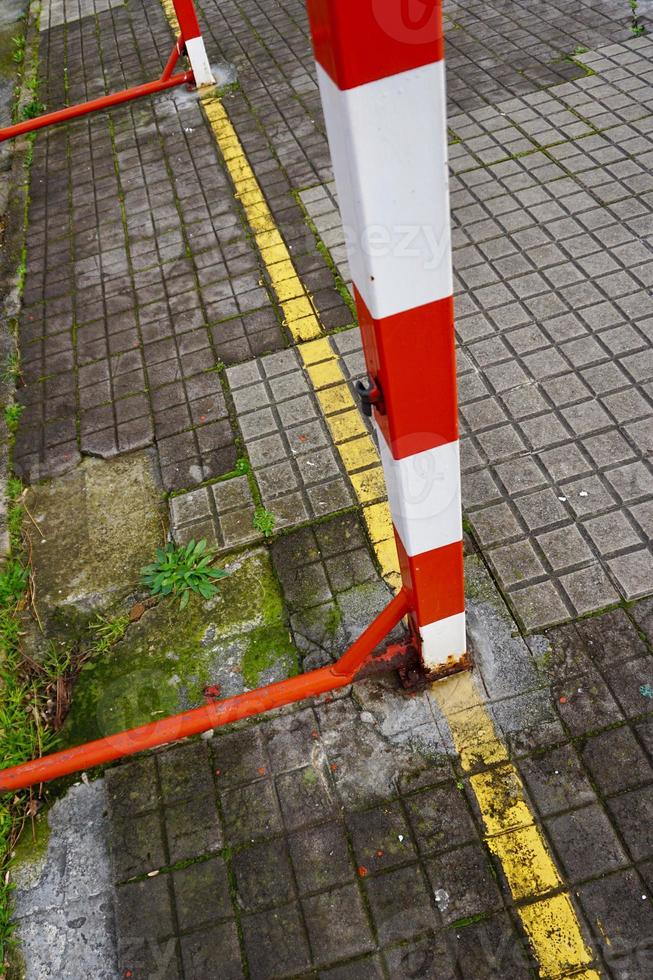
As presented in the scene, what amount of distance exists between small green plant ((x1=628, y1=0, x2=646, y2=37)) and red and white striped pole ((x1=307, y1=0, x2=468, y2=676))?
5.95m

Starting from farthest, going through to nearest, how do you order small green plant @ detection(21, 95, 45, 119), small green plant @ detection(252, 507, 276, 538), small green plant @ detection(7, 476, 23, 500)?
small green plant @ detection(21, 95, 45, 119)
small green plant @ detection(7, 476, 23, 500)
small green plant @ detection(252, 507, 276, 538)

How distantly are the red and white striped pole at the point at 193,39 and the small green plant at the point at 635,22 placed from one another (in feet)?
12.2

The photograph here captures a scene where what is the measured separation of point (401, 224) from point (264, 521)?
2160mm

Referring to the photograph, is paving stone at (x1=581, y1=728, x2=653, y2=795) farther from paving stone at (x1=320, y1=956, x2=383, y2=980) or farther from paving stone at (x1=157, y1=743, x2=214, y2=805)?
paving stone at (x1=157, y1=743, x2=214, y2=805)

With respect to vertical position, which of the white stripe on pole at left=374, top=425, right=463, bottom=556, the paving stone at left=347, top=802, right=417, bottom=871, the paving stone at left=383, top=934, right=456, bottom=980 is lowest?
the paving stone at left=383, top=934, right=456, bottom=980

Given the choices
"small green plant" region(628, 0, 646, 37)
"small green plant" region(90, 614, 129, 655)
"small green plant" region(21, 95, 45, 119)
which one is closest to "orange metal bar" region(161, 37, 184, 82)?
"small green plant" region(21, 95, 45, 119)

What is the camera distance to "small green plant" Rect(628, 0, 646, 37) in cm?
609

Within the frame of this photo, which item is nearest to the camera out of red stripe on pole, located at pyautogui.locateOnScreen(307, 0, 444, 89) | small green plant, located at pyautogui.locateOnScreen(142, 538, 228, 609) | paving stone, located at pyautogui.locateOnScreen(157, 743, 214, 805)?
red stripe on pole, located at pyautogui.locateOnScreen(307, 0, 444, 89)

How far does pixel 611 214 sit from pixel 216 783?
406 centimetres

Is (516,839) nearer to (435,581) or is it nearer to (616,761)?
(616,761)

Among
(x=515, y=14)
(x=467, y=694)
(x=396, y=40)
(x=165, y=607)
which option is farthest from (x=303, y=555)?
(x=515, y=14)

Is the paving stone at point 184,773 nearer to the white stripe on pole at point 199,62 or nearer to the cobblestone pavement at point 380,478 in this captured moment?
the cobblestone pavement at point 380,478

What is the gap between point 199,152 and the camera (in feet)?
20.3

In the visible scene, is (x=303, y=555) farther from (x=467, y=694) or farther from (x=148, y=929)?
(x=148, y=929)
